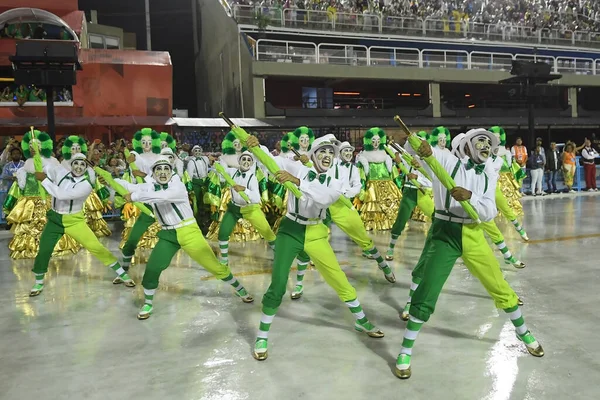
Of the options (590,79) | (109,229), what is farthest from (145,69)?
(590,79)

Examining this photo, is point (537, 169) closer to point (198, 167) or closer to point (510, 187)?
point (510, 187)

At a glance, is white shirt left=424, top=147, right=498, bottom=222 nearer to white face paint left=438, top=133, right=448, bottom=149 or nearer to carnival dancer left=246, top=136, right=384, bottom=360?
carnival dancer left=246, top=136, right=384, bottom=360

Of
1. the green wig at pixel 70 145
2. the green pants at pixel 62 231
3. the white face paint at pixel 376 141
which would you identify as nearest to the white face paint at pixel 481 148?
the green pants at pixel 62 231

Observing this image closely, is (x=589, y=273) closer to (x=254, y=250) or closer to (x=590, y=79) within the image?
(x=254, y=250)

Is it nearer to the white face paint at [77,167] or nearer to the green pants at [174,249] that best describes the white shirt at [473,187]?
the green pants at [174,249]

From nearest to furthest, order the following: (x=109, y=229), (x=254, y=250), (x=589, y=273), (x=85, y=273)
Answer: (x=589, y=273), (x=85, y=273), (x=254, y=250), (x=109, y=229)

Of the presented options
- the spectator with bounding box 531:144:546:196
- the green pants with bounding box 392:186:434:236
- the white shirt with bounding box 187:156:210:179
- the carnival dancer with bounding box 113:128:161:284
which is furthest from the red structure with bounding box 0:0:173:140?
the green pants with bounding box 392:186:434:236

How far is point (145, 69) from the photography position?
17.5 m

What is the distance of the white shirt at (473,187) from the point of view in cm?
382

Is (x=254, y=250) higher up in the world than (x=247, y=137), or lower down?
lower down

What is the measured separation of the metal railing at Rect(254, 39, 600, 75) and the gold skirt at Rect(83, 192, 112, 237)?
11.7 meters

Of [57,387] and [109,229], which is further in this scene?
[109,229]

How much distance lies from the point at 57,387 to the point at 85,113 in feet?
47.6

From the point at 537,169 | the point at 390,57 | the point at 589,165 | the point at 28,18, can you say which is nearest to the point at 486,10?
the point at 390,57
